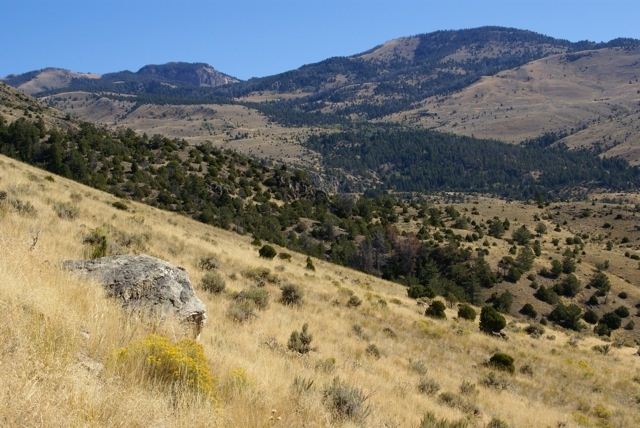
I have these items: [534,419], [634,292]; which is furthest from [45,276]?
[634,292]

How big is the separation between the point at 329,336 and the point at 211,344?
20.8ft

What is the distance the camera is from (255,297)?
Result: 553 inches

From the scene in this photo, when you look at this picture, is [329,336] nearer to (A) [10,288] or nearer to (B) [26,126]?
(A) [10,288]

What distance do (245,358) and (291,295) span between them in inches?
383

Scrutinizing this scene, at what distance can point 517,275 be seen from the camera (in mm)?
63656

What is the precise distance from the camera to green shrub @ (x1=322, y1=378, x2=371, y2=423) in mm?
6141

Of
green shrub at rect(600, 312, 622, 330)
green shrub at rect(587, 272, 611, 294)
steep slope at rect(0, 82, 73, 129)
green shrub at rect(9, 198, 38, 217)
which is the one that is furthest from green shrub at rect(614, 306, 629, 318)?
steep slope at rect(0, 82, 73, 129)

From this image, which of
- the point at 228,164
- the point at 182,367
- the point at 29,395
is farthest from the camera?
the point at 228,164

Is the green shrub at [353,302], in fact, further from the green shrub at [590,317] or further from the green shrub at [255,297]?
the green shrub at [590,317]

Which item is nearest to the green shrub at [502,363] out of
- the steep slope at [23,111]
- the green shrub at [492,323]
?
the green shrub at [492,323]

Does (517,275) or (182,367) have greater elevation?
(182,367)

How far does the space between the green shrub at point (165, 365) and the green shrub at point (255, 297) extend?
833 cm

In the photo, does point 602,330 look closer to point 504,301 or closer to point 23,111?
point 504,301

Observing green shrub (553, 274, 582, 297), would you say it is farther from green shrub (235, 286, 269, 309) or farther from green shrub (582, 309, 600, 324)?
green shrub (235, 286, 269, 309)
